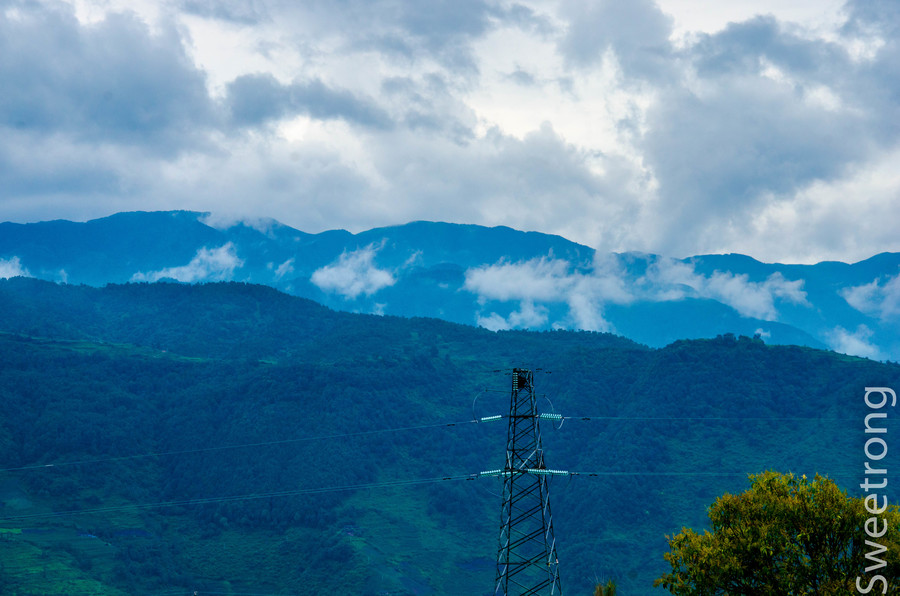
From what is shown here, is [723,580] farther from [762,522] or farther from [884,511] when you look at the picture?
[884,511]

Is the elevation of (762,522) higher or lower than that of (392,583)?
higher

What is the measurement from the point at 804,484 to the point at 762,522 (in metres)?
2.76

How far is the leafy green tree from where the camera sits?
127 ft

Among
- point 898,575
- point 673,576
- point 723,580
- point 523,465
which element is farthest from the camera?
point 523,465

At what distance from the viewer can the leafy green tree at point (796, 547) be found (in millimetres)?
38656

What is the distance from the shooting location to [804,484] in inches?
1660

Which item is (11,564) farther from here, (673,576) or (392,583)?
(673,576)

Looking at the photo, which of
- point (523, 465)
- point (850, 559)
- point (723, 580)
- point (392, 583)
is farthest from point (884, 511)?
point (392, 583)

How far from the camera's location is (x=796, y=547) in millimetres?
40469

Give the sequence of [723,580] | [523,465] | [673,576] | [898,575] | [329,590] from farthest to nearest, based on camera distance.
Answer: [329,590], [523,465], [673,576], [723,580], [898,575]

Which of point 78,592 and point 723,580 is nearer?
point 723,580

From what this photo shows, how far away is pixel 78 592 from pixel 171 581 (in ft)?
73.9

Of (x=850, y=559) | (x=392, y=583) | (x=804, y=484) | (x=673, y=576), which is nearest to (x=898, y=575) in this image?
(x=850, y=559)

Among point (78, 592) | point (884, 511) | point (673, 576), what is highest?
point (884, 511)
